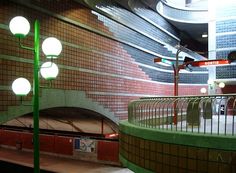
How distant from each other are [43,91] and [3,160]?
768cm

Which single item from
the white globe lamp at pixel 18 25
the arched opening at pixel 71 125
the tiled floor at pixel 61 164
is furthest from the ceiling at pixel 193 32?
the white globe lamp at pixel 18 25

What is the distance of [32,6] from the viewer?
11.1 meters

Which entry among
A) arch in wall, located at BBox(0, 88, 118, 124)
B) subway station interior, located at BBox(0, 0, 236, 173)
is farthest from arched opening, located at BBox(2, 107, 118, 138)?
arch in wall, located at BBox(0, 88, 118, 124)

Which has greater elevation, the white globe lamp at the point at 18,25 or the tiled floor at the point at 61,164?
the white globe lamp at the point at 18,25

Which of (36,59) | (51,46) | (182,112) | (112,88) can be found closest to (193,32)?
(112,88)

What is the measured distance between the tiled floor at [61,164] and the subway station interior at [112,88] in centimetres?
5

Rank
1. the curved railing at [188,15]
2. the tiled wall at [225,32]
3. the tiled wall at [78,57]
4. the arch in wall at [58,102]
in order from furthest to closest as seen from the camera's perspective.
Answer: the curved railing at [188,15], the tiled wall at [225,32], the tiled wall at [78,57], the arch in wall at [58,102]

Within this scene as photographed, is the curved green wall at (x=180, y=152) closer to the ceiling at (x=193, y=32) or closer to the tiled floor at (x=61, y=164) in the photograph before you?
the tiled floor at (x=61, y=164)

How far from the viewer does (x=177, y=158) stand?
17.0 ft

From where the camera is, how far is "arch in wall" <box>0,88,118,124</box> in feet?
32.4

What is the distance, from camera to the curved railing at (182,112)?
577 centimetres

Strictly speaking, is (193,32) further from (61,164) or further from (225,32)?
(61,164)

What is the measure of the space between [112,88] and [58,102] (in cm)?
549

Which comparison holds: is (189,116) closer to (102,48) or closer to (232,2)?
(102,48)
